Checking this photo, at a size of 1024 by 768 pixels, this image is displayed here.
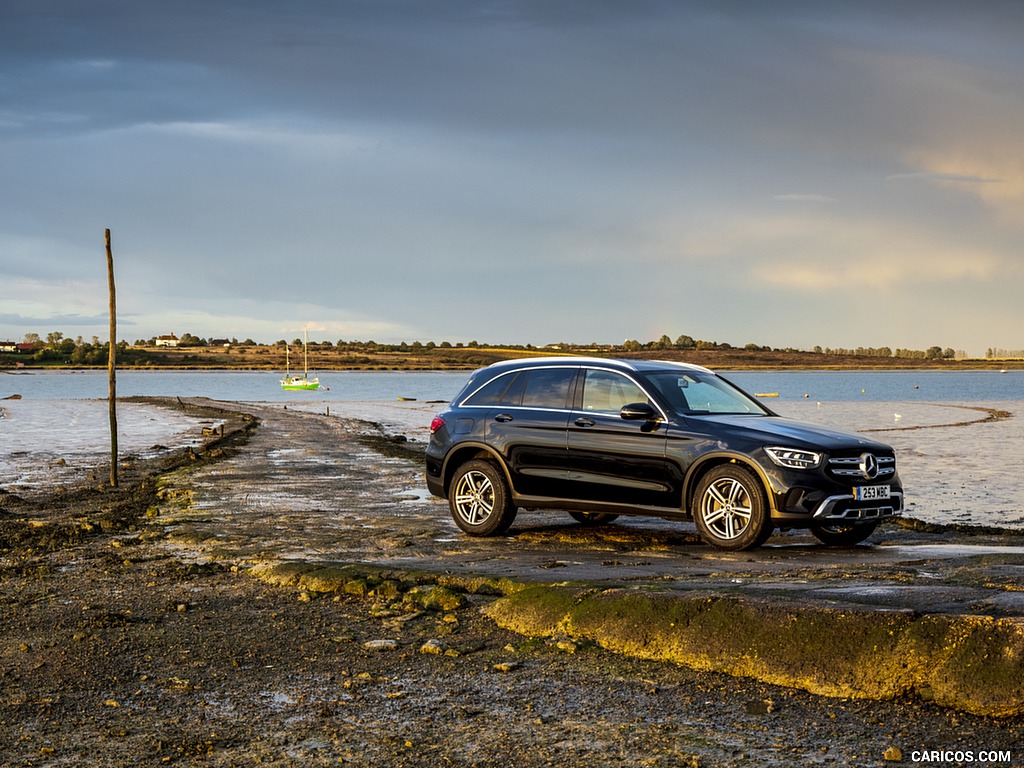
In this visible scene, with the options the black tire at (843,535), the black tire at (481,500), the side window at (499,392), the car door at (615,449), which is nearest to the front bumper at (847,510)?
the black tire at (843,535)

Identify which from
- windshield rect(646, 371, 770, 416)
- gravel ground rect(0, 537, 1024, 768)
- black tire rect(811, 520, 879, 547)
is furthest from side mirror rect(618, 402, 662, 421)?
gravel ground rect(0, 537, 1024, 768)

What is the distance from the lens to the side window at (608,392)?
1220cm

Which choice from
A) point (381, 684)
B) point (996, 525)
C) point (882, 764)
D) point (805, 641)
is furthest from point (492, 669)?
point (996, 525)

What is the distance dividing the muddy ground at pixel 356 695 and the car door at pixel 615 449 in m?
1.65

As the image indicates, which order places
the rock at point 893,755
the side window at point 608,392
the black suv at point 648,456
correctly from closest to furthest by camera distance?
the rock at point 893,755, the black suv at point 648,456, the side window at point 608,392

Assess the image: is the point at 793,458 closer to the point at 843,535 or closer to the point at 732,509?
the point at 732,509

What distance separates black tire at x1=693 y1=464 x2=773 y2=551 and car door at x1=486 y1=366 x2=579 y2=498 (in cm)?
165

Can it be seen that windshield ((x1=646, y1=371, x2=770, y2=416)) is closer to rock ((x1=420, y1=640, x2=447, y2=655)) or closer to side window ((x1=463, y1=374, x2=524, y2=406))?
side window ((x1=463, y1=374, x2=524, y2=406))

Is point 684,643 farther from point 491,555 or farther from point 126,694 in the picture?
point 491,555

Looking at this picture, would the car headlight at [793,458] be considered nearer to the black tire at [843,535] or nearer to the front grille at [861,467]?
the front grille at [861,467]

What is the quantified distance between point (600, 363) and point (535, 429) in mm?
1029

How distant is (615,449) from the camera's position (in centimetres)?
1197

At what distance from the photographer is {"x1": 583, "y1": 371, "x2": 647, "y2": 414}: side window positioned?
12.2 metres

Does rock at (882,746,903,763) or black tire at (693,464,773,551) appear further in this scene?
black tire at (693,464,773,551)
